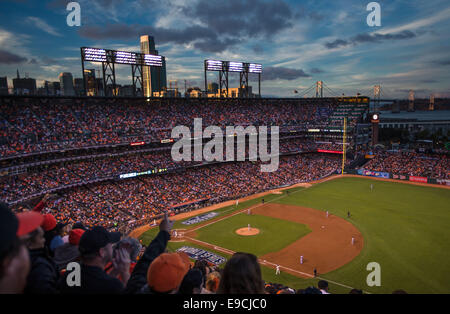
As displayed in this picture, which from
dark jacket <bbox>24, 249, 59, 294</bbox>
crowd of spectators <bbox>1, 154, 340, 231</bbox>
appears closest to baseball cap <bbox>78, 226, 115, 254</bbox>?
dark jacket <bbox>24, 249, 59, 294</bbox>

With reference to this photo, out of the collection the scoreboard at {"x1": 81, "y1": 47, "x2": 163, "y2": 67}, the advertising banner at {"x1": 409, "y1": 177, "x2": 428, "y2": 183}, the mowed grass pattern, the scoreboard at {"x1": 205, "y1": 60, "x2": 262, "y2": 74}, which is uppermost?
the scoreboard at {"x1": 205, "y1": 60, "x2": 262, "y2": 74}

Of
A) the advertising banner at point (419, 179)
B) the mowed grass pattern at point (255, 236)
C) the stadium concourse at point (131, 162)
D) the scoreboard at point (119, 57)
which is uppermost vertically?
the scoreboard at point (119, 57)

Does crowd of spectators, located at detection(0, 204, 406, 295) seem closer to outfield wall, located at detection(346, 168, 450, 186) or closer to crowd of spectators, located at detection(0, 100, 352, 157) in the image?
crowd of spectators, located at detection(0, 100, 352, 157)

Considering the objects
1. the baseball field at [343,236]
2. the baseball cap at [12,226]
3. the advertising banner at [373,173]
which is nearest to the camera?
the baseball cap at [12,226]

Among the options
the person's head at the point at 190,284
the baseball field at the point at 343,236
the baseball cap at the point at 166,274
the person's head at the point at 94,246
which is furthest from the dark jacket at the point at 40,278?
the baseball field at the point at 343,236

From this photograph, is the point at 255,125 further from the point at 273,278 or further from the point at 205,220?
the point at 273,278

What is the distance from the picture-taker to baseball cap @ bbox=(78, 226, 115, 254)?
407 cm

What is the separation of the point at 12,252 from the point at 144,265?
6.41 feet

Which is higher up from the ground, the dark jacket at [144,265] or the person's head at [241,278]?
the person's head at [241,278]

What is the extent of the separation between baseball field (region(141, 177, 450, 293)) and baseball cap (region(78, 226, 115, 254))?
1929 centimetres

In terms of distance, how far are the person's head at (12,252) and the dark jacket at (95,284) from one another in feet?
3.14

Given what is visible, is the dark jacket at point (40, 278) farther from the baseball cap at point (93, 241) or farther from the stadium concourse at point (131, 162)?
the stadium concourse at point (131, 162)

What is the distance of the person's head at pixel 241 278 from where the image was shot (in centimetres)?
326
